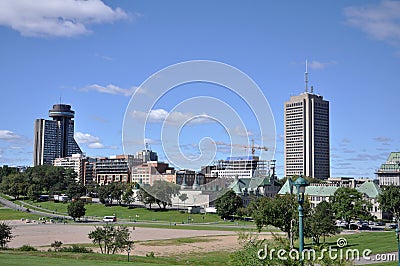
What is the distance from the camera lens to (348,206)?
79.0 m

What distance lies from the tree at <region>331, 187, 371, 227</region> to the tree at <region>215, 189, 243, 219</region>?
1984cm

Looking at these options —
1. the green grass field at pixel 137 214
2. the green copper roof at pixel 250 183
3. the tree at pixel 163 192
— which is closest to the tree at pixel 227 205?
the green grass field at pixel 137 214

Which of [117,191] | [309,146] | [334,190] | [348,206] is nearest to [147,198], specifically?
[117,191]

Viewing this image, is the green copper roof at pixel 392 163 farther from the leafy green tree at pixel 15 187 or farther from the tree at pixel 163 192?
the leafy green tree at pixel 15 187

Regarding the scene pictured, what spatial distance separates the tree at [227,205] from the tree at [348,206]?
19.8 metres

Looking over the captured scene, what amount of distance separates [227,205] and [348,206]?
23.6 m

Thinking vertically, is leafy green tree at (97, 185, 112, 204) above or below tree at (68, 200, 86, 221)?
above

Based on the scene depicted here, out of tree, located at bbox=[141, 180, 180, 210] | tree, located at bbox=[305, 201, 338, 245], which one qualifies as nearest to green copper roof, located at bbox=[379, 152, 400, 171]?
tree, located at bbox=[141, 180, 180, 210]

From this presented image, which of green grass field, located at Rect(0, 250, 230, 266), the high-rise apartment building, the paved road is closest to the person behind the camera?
green grass field, located at Rect(0, 250, 230, 266)

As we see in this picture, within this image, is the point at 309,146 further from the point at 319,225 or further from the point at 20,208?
the point at 319,225

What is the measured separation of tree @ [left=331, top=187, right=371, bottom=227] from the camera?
A: 7794 centimetres

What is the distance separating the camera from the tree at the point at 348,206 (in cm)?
7794

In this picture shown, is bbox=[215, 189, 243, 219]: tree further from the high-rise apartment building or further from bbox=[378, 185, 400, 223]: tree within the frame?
the high-rise apartment building

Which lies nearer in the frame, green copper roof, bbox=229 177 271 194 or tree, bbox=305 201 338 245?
tree, bbox=305 201 338 245
